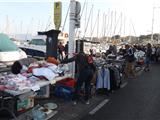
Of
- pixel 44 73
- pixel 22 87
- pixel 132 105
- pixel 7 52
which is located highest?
pixel 7 52

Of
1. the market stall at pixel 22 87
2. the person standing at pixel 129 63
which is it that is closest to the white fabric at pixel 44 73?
the market stall at pixel 22 87

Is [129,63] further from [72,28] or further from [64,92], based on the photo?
[64,92]

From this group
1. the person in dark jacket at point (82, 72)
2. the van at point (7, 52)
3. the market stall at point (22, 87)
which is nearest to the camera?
the market stall at point (22, 87)

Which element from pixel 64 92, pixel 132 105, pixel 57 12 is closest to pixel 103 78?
pixel 64 92

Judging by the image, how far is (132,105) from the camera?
13.5 meters

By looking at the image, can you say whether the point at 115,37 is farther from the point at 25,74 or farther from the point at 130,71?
the point at 25,74

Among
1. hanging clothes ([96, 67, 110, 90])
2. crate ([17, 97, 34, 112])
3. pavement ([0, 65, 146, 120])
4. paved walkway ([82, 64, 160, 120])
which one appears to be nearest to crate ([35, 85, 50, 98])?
pavement ([0, 65, 146, 120])

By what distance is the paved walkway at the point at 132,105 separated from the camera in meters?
11.6

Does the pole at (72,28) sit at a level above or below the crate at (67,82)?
above

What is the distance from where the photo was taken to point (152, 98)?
15219 mm

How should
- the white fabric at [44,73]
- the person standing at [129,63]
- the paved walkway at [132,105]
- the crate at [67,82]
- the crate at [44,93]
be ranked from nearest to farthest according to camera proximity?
the paved walkway at [132,105]
the white fabric at [44,73]
the crate at [44,93]
the crate at [67,82]
the person standing at [129,63]

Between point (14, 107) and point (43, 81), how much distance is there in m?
1.90

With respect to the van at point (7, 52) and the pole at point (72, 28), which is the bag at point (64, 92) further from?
the van at point (7, 52)

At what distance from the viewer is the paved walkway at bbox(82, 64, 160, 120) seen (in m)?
11.6
